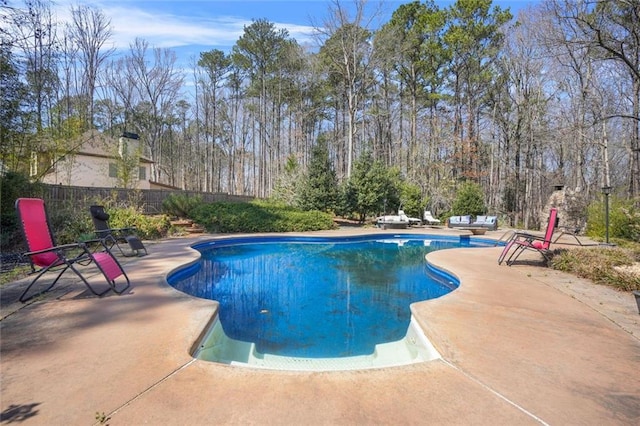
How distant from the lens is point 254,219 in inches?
488

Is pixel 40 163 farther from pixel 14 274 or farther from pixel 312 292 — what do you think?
pixel 312 292

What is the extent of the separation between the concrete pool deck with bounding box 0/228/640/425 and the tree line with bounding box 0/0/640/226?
764cm

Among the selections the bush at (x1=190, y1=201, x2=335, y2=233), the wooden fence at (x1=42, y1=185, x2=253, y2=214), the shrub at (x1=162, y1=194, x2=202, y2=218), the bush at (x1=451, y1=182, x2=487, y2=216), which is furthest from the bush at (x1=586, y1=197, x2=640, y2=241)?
the wooden fence at (x1=42, y1=185, x2=253, y2=214)

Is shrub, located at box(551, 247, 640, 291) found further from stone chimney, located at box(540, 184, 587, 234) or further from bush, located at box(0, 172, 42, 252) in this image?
bush, located at box(0, 172, 42, 252)

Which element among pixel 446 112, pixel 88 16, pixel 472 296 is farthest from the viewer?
pixel 446 112

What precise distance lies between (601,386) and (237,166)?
1265 inches

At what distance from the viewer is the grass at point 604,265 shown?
4536mm

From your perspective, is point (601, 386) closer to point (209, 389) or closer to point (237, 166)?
point (209, 389)

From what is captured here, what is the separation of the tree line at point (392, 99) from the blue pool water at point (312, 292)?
593cm

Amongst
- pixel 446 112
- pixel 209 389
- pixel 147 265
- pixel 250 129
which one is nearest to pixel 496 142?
pixel 446 112

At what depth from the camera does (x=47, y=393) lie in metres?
1.86

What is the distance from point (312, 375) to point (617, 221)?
10799 mm

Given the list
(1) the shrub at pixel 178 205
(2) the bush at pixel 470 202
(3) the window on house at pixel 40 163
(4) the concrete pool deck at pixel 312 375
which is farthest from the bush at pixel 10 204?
(2) the bush at pixel 470 202

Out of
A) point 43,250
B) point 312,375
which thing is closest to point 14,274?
point 43,250
